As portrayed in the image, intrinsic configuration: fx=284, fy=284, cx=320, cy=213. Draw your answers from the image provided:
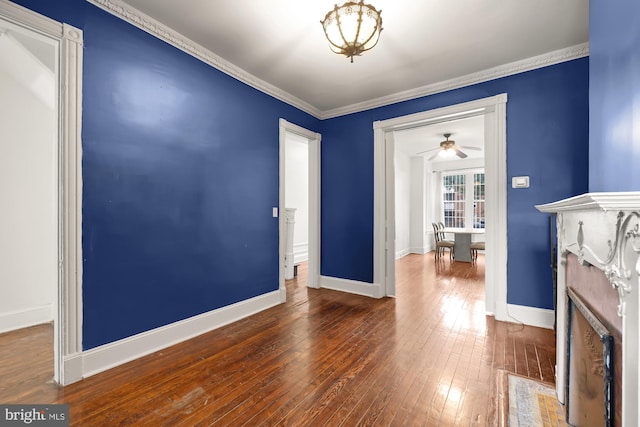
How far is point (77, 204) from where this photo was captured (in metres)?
1.99

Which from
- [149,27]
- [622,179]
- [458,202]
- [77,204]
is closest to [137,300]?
[77,204]

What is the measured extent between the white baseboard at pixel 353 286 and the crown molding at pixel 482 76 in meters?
2.56

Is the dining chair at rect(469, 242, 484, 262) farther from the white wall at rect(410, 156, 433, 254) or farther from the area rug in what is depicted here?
the area rug

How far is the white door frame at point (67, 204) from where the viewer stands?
193 cm

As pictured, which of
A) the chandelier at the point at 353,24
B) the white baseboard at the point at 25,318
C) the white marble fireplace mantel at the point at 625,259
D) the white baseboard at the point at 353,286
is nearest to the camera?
the white marble fireplace mantel at the point at 625,259

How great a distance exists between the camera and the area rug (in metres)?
1.60

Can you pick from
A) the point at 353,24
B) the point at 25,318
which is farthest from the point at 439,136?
the point at 25,318

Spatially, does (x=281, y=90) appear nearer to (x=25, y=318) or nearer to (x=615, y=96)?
(x=615, y=96)

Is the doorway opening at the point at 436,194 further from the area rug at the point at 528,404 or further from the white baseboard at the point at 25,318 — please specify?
the white baseboard at the point at 25,318

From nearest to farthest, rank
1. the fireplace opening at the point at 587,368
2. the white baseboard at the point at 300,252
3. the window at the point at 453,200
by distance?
the fireplace opening at the point at 587,368 < the white baseboard at the point at 300,252 < the window at the point at 453,200

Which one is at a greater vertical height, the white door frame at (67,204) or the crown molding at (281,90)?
the crown molding at (281,90)

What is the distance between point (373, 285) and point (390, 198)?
127 centimetres

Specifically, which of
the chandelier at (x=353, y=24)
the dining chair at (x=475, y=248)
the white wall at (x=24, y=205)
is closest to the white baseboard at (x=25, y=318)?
the white wall at (x=24, y=205)

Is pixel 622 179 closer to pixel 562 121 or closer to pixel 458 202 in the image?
pixel 562 121
